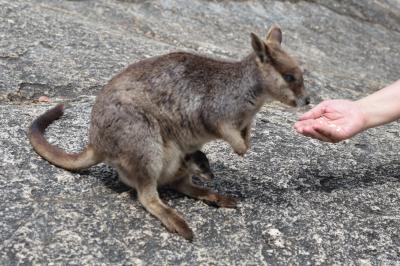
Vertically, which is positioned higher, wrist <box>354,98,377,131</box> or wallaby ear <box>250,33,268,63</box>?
wallaby ear <box>250,33,268,63</box>

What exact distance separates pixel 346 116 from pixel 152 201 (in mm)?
1285

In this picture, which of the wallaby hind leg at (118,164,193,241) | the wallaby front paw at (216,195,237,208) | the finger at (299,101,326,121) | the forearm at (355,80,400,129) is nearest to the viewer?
the wallaby hind leg at (118,164,193,241)

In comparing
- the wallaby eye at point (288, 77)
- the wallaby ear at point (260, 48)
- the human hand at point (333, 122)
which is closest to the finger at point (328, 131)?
the human hand at point (333, 122)

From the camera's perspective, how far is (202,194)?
3.36 m

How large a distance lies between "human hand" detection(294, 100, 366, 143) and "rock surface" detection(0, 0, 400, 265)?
1.17ft

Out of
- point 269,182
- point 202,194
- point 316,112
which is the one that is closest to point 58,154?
point 202,194

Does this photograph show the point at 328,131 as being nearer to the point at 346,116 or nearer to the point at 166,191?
the point at 346,116

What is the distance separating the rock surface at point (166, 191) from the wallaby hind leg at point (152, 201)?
0.16 ft

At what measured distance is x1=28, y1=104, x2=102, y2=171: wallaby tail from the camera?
11.1 ft

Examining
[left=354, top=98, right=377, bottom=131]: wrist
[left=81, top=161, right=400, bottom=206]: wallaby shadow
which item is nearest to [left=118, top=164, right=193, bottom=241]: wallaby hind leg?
[left=81, top=161, right=400, bottom=206]: wallaby shadow

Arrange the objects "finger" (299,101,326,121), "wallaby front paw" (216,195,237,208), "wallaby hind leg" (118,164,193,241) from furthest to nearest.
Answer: "finger" (299,101,326,121)
"wallaby front paw" (216,195,237,208)
"wallaby hind leg" (118,164,193,241)

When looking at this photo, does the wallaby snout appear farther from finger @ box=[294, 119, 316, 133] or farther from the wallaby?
finger @ box=[294, 119, 316, 133]

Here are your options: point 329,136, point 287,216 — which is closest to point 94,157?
point 287,216

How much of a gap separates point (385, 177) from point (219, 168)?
108cm
